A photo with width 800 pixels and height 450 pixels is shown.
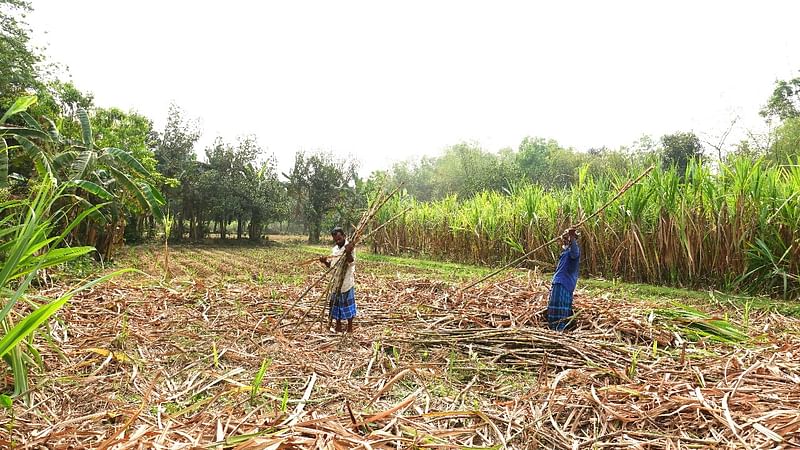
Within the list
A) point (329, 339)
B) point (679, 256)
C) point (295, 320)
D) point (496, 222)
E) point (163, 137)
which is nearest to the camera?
point (329, 339)

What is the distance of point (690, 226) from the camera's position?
7.00m

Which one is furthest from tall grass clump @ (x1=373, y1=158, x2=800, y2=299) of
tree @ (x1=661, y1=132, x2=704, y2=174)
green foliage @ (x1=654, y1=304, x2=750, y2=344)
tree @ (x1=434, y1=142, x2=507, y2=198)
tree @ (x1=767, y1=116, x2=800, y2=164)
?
tree @ (x1=661, y1=132, x2=704, y2=174)

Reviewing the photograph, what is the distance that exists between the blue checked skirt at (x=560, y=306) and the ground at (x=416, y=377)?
194mm

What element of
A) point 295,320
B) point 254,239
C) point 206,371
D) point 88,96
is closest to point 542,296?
point 295,320

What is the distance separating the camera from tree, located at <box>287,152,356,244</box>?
24828mm

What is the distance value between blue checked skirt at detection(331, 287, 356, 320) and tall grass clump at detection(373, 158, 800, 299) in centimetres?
508

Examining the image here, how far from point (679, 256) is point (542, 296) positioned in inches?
148

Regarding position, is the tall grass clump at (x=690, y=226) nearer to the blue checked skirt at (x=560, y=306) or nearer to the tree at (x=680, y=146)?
the blue checked skirt at (x=560, y=306)

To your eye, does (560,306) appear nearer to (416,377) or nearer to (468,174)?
(416,377)

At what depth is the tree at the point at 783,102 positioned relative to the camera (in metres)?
25.2

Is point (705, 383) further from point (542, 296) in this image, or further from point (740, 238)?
point (740, 238)

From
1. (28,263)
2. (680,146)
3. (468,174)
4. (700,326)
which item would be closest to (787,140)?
(680,146)

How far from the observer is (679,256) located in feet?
23.9

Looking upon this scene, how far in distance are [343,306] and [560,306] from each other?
6.93ft
